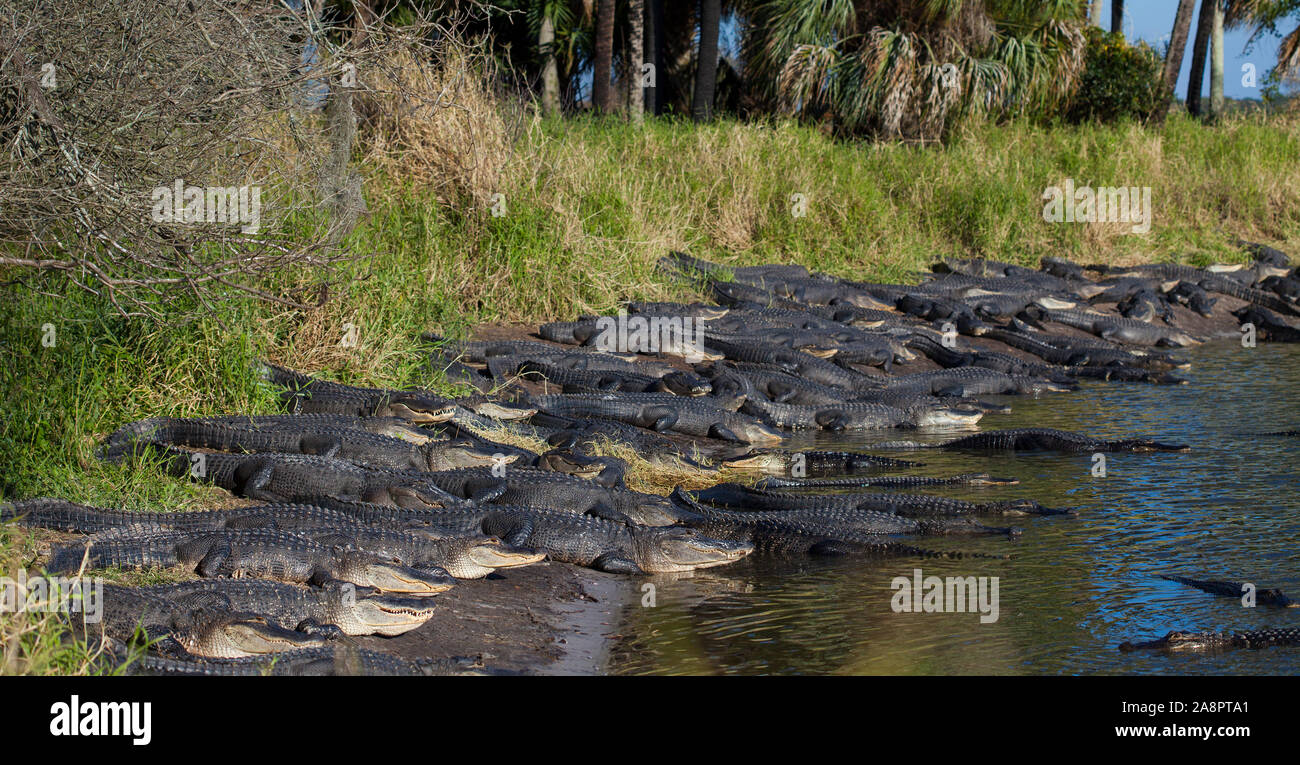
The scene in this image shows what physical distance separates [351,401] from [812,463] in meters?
2.94

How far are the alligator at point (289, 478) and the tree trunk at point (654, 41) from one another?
524 inches

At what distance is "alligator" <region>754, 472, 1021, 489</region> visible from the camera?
23.7 feet

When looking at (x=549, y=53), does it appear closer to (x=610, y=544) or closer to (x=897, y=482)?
(x=897, y=482)

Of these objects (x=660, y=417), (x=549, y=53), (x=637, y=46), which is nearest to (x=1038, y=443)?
(x=660, y=417)

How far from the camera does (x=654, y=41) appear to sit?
1998 centimetres

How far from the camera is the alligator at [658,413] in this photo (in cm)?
846

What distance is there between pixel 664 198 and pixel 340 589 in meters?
8.74

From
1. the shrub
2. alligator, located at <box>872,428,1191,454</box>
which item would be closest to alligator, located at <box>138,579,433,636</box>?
alligator, located at <box>872,428,1191,454</box>

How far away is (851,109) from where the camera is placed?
1736 centimetres

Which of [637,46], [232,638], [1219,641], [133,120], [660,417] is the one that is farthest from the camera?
[637,46]

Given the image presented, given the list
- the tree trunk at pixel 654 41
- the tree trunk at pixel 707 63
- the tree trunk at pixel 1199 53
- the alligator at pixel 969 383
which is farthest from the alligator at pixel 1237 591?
the tree trunk at pixel 1199 53

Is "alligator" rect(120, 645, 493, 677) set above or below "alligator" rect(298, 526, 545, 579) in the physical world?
below

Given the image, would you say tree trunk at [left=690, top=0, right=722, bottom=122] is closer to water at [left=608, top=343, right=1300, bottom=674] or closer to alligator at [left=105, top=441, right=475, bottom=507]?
water at [left=608, top=343, right=1300, bottom=674]
